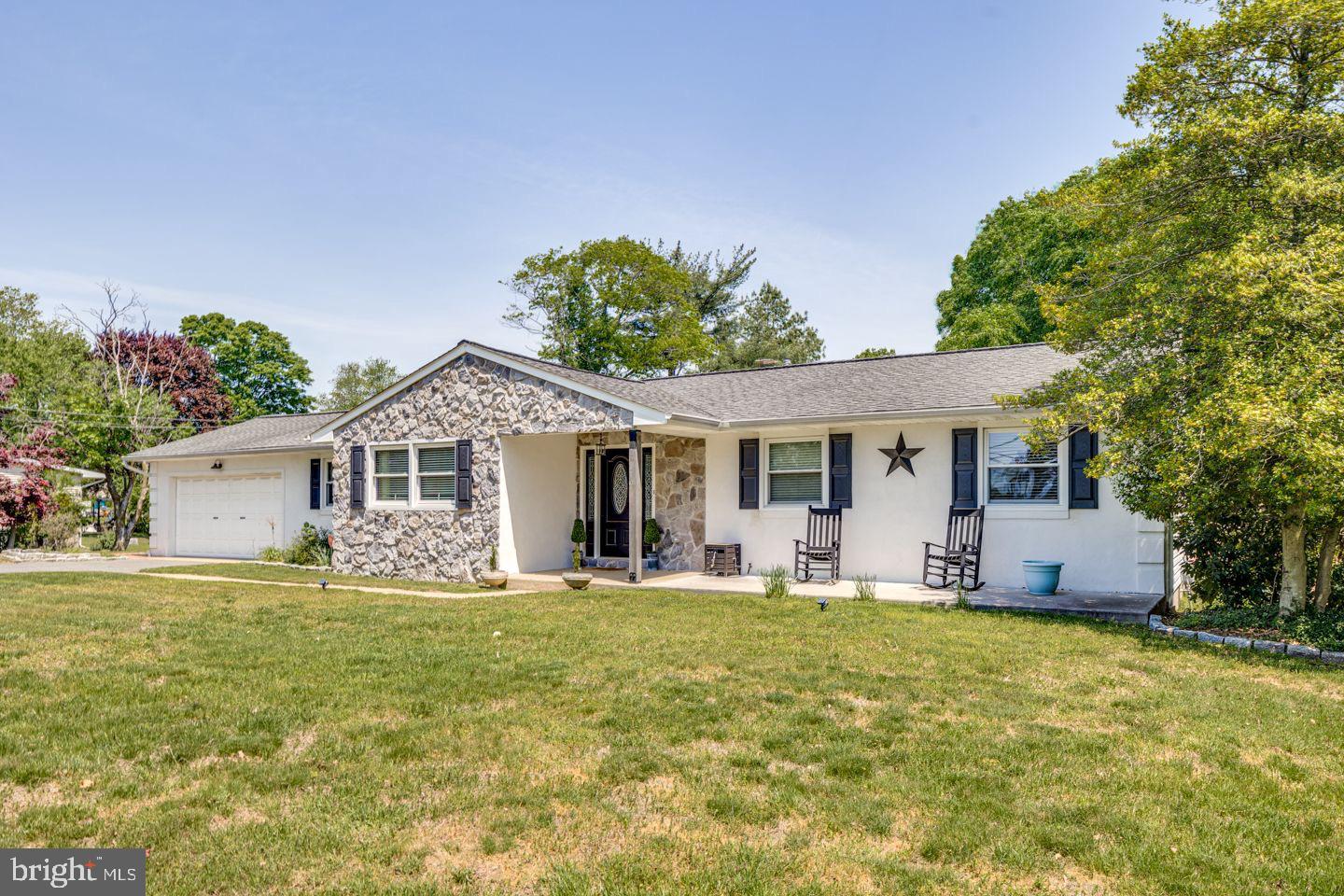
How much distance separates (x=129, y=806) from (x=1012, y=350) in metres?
13.7

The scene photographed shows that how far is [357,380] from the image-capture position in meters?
51.4

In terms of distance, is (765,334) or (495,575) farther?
(765,334)

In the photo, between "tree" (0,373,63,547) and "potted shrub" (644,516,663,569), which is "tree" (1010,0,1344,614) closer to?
"potted shrub" (644,516,663,569)

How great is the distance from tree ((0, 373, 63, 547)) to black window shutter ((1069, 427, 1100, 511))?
69.5ft

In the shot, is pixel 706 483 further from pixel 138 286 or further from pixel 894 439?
pixel 138 286

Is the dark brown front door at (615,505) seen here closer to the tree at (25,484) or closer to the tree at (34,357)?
the tree at (25,484)

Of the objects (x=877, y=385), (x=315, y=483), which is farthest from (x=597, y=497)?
(x=315, y=483)

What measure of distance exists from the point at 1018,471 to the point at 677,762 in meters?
8.82

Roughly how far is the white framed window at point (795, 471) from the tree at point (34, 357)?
22376 millimetres

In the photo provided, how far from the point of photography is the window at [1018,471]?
1134 centimetres

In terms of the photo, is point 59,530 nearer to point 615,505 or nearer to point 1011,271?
point 615,505

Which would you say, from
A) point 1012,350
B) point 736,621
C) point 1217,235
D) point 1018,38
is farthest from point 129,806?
point 1018,38

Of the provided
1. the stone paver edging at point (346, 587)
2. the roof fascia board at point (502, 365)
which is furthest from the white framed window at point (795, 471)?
the stone paver edging at point (346, 587)

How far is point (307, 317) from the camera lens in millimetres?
37125
